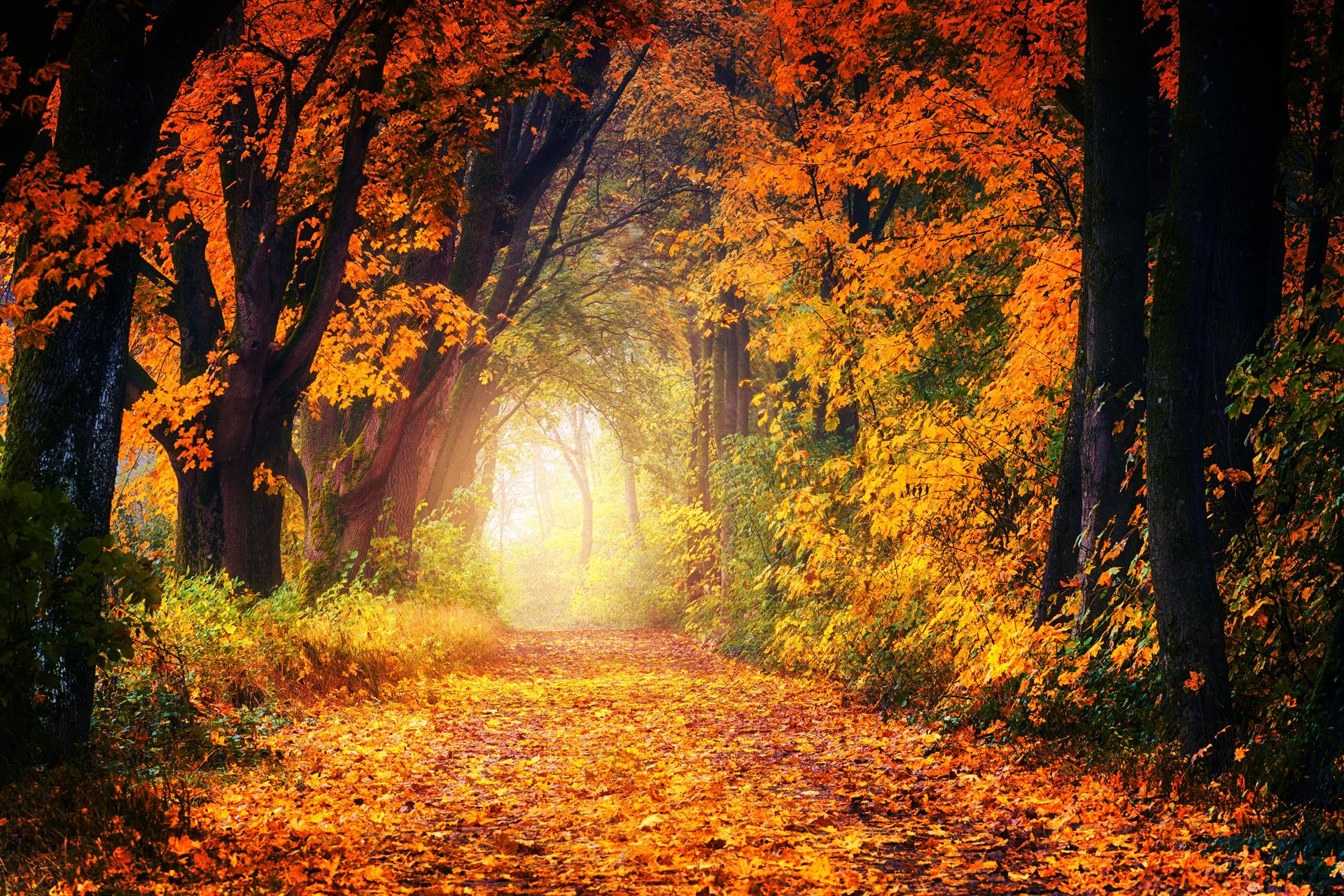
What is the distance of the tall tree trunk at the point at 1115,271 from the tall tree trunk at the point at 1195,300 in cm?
111

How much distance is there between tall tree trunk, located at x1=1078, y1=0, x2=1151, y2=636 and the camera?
24.8 ft

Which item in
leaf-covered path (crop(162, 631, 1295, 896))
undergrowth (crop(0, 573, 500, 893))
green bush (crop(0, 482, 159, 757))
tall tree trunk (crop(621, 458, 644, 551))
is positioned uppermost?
tall tree trunk (crop(621, 458, 644, 551))

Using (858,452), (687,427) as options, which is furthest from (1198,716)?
(687,427)

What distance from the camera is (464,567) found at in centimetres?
2286

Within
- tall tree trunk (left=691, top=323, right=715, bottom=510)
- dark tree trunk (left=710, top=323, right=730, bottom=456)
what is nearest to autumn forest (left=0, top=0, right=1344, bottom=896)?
dark tree trunk (left=710, top=323, right=730, bottom=456)

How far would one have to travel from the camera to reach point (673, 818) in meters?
5.80

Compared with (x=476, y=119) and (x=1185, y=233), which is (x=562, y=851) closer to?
(x=1185, y=233)

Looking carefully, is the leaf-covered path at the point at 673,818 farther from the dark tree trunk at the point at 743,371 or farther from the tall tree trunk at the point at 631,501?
the tall tree trunk at the point at 631,501

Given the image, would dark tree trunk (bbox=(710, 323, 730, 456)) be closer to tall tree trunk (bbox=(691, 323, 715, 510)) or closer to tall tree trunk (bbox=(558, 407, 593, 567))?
tall tree trunk (bbox=(691, 323, 715, 510))

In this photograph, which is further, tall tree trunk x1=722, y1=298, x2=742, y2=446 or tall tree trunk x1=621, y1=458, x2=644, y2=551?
tall tree trunk x1=621, y1=458, x2=644, y2=551

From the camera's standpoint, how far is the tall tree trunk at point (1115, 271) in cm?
755

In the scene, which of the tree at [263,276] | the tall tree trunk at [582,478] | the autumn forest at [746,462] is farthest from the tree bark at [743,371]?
the tall tree trunk at [582,478]

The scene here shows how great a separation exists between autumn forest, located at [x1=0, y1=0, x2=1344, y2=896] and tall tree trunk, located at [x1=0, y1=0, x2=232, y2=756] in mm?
31

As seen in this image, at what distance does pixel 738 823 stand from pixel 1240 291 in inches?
187
